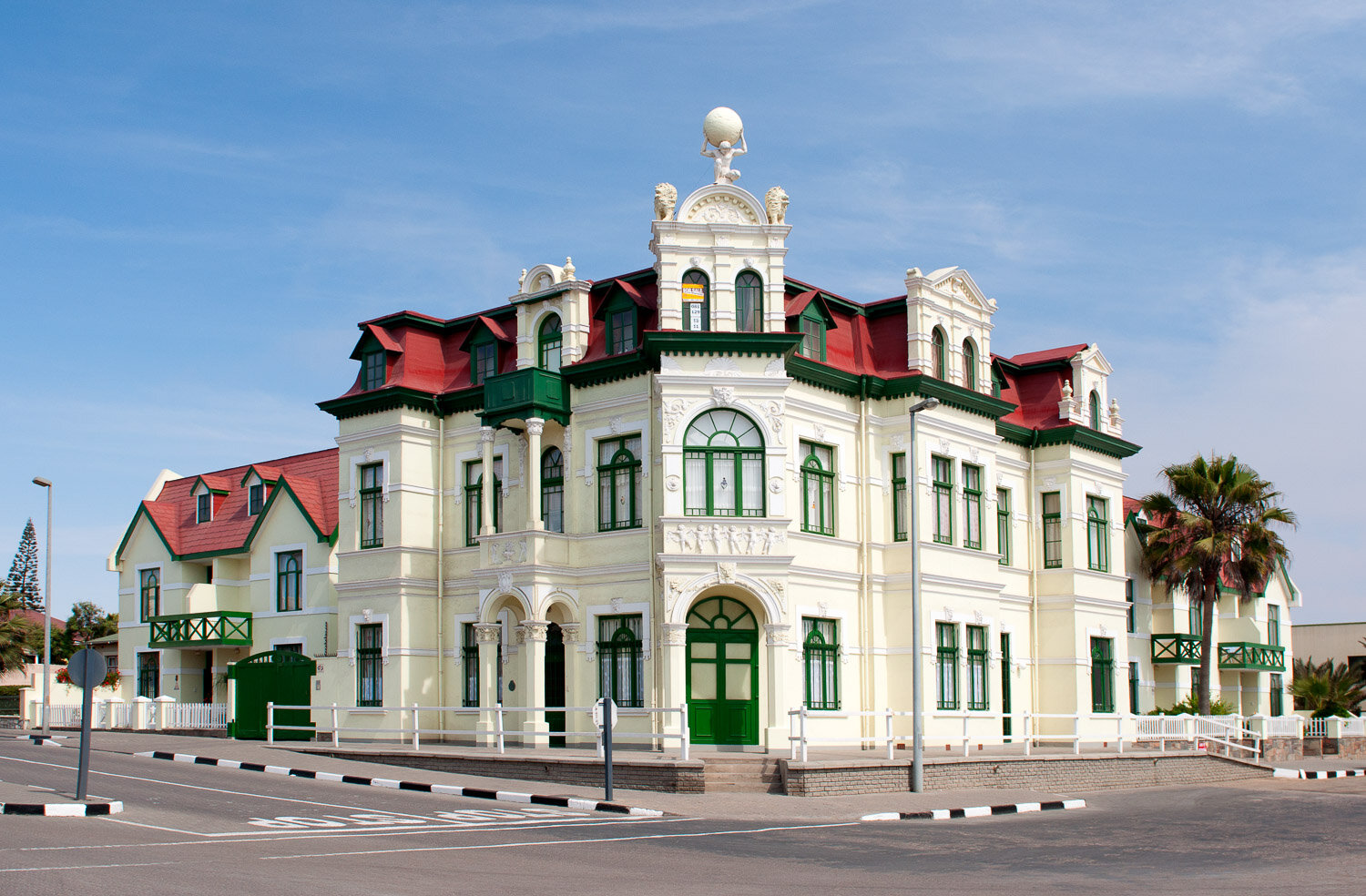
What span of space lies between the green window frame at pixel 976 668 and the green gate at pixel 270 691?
1585 cm

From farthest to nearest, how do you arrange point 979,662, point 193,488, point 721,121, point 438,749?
point 193,488, point 979,662, point 721,121, point 438,749

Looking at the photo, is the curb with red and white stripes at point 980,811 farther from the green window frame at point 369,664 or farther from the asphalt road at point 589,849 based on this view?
the green window frame at point 369,664

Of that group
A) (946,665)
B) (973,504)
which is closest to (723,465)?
(946,665)

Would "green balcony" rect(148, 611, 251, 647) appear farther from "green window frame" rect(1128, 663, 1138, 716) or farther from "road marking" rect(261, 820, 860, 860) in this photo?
"green window frame" rect(1128, 663, 1138, 716)

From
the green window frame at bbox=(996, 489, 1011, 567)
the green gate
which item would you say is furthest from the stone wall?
the green gate

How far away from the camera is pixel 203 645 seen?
1489 inches

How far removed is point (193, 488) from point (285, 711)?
11.1 m

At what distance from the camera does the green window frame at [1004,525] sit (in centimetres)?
3519

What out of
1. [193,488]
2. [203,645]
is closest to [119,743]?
[203,645]

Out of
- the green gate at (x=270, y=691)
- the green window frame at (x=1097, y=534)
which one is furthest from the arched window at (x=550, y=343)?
the green window frame at (x=1097, y=534)

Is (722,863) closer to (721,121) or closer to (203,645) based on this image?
(721,121)

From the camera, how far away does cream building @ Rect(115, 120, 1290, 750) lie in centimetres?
2759

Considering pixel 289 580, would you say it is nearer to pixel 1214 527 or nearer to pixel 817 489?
pixel 817 489

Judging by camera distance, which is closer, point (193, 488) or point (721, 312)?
point (721, 312)
